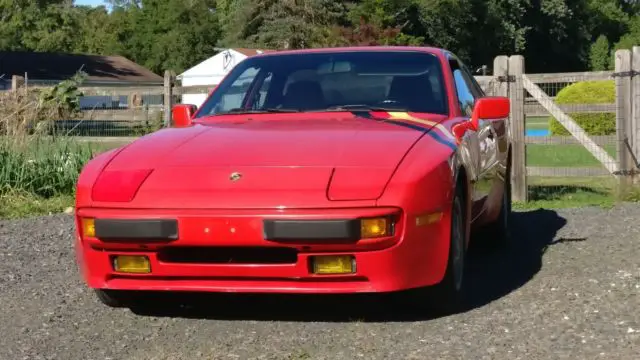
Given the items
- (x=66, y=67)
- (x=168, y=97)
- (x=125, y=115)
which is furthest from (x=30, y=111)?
(x=66, y=67)

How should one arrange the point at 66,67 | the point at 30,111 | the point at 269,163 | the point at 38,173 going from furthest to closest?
the point at 66,67
the point at 30,111
the point at 38,173
the point at 269,163

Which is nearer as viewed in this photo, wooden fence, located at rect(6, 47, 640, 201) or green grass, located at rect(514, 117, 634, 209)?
green grass, located at rect(514, 117, 634, 209)

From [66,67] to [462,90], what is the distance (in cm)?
5724

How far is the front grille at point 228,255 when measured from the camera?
177 inches

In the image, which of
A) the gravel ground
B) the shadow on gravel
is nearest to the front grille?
the gravel ground

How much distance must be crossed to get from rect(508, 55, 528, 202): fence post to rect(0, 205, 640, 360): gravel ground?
4913mm

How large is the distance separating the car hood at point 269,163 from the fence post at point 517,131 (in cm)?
654

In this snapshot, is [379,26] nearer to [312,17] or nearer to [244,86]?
[312,17]

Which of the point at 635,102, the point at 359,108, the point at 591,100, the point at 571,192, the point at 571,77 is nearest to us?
the point at 359,108

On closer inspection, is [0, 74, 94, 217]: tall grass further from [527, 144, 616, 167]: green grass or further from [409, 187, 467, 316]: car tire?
[527, 144, 616, 167]: green grass

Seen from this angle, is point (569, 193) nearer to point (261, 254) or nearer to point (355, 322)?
point (355, 322)

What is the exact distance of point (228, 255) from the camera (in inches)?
180

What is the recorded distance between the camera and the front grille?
4.51 meters

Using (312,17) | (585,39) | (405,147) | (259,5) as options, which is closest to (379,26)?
(312,17)
